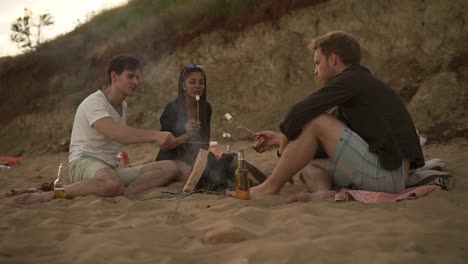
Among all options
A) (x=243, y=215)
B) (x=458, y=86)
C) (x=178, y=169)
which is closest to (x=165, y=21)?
(x=458, y=86)

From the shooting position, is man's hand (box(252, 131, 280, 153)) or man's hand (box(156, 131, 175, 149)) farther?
man's hand (box(156, 131, 175, 149))

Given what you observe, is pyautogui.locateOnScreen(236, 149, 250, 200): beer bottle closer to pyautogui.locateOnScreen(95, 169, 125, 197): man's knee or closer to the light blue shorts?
the light blue shorts

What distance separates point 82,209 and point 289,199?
1618 millimetres

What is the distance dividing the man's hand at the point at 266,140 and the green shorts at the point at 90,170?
1.44 meters

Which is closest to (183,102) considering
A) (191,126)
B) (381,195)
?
(191,126)

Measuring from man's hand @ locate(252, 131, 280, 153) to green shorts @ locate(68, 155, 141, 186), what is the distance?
1.44m

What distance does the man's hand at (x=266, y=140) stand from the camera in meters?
4.14

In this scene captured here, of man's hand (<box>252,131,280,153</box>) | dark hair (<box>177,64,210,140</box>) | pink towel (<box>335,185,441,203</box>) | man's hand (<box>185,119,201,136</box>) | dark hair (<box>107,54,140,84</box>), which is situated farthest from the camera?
dark hair (<box>177,64,210,140</box>)

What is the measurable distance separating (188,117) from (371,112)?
268cm

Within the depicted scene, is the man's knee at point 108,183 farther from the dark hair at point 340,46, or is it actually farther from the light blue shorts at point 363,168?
the dark hair at point 340,46

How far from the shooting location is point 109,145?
15.8 ft

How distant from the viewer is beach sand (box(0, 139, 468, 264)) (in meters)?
2.21

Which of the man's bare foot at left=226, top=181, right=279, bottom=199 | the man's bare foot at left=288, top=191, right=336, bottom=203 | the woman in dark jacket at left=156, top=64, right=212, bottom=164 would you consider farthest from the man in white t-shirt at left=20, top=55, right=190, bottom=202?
the man's bare foot at left=288, top=191, right=336, bottom=203

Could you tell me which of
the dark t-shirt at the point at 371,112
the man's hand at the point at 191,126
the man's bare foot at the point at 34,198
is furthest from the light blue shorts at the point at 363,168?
the man's bare foot at the point at 34,198
